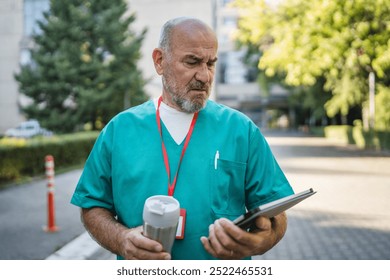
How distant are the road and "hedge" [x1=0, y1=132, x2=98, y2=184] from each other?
647mm

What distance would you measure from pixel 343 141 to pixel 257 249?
107 feet

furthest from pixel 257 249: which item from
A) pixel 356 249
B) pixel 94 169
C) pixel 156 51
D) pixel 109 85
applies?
pixel 109 85

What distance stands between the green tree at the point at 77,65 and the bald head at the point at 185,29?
19.9m

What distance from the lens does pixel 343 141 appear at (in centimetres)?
3222

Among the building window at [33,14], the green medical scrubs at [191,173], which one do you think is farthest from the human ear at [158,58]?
the building window at [33,14]

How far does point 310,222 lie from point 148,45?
26.7 meters

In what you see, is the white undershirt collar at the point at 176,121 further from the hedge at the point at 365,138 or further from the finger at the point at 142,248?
the hedge at the point at 365,138

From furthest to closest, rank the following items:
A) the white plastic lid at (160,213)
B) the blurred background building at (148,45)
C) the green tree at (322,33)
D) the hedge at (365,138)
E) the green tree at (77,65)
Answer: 1. the hedge at (365,138)
2. the green tree at (77,65)
3. the blurred background building at (148,45)
4. the green tree at (322,33)
5. the white plastic lid at (160,213)

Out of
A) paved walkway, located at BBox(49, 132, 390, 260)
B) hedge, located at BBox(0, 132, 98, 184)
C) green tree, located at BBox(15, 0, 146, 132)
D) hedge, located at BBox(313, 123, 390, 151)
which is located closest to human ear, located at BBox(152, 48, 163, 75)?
paved walkway, located at BBox(49, 132, 390, 260)

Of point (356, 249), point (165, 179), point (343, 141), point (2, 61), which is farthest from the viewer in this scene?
point (343, 141)

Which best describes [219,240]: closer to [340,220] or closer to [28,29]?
[340,220]

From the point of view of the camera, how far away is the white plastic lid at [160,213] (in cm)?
136

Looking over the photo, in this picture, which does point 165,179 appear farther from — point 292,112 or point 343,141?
point 292,112

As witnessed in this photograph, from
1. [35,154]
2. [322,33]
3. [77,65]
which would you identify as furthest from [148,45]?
[322,33]
